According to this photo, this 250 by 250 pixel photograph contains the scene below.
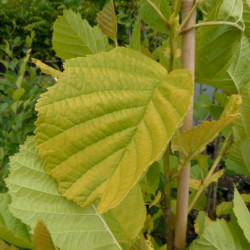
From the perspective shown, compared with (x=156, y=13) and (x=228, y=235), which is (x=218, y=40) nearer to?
(x=156, y=13)

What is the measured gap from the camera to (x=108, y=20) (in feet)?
1.60

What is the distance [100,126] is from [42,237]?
115 millimetres

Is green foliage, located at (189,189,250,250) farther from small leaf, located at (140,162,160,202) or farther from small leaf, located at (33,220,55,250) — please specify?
small leaf, located at (33,220,55,250)

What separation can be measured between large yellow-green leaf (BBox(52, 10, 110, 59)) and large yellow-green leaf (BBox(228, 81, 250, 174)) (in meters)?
0.23

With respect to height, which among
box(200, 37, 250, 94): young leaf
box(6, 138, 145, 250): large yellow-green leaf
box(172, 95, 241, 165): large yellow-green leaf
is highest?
box(200, 37, 250, 94): young leaf

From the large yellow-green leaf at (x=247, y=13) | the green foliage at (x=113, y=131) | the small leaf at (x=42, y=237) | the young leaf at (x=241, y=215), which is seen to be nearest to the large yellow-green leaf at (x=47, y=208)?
the green foliage at (x=113, y=131)

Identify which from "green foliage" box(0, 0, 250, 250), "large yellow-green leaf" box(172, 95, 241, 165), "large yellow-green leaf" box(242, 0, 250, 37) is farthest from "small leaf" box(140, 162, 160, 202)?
"large yellow-green leaf" box(242, 0, 250, 37)

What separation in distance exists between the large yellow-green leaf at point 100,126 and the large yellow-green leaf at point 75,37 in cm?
17

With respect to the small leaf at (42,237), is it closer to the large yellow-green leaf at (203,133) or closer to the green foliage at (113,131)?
the green foliage at (113,131)

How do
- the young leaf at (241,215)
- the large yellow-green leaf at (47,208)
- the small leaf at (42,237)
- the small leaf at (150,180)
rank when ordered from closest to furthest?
1. the small leaf at (42,237)
2. the large yellow-green leaf at (47,208)
3. the young leaf at (241,215)
4. the small leaf at (150,180)

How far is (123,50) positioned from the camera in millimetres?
356

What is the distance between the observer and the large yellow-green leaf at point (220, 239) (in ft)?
1.70

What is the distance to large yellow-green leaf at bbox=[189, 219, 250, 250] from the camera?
520 millimetres

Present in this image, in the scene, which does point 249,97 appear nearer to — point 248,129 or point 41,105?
point 248,129
